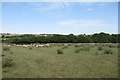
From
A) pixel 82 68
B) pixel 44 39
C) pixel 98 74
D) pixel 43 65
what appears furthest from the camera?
pixel 44 39

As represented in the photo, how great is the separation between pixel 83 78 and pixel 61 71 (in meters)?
1.89

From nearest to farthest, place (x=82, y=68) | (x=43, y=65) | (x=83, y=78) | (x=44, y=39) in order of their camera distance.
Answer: (x=83, y=78), (x=82, y=68), (x=43, y=65), (x=44, y=39)

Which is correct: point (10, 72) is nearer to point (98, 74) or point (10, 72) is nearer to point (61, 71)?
point (61, 71)

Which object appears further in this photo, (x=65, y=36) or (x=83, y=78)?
(x=65, y=36)

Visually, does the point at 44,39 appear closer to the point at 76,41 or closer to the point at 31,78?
the point at 76,41

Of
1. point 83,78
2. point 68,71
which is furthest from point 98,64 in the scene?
point 83,78

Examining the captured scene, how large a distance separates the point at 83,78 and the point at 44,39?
3412 centimetres

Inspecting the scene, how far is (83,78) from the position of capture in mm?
12352

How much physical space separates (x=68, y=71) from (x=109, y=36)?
35.6 m

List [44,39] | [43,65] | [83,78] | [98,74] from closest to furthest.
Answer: [83,78], [98,74], [43,65], [44,39]

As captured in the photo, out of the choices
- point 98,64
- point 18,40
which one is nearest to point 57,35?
point 18,40

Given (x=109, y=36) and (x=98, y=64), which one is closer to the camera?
(x=98, y=64)

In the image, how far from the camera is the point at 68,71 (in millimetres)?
13867

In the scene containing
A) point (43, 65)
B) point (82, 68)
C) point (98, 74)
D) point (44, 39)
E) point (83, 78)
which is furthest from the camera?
point (44, 39)
